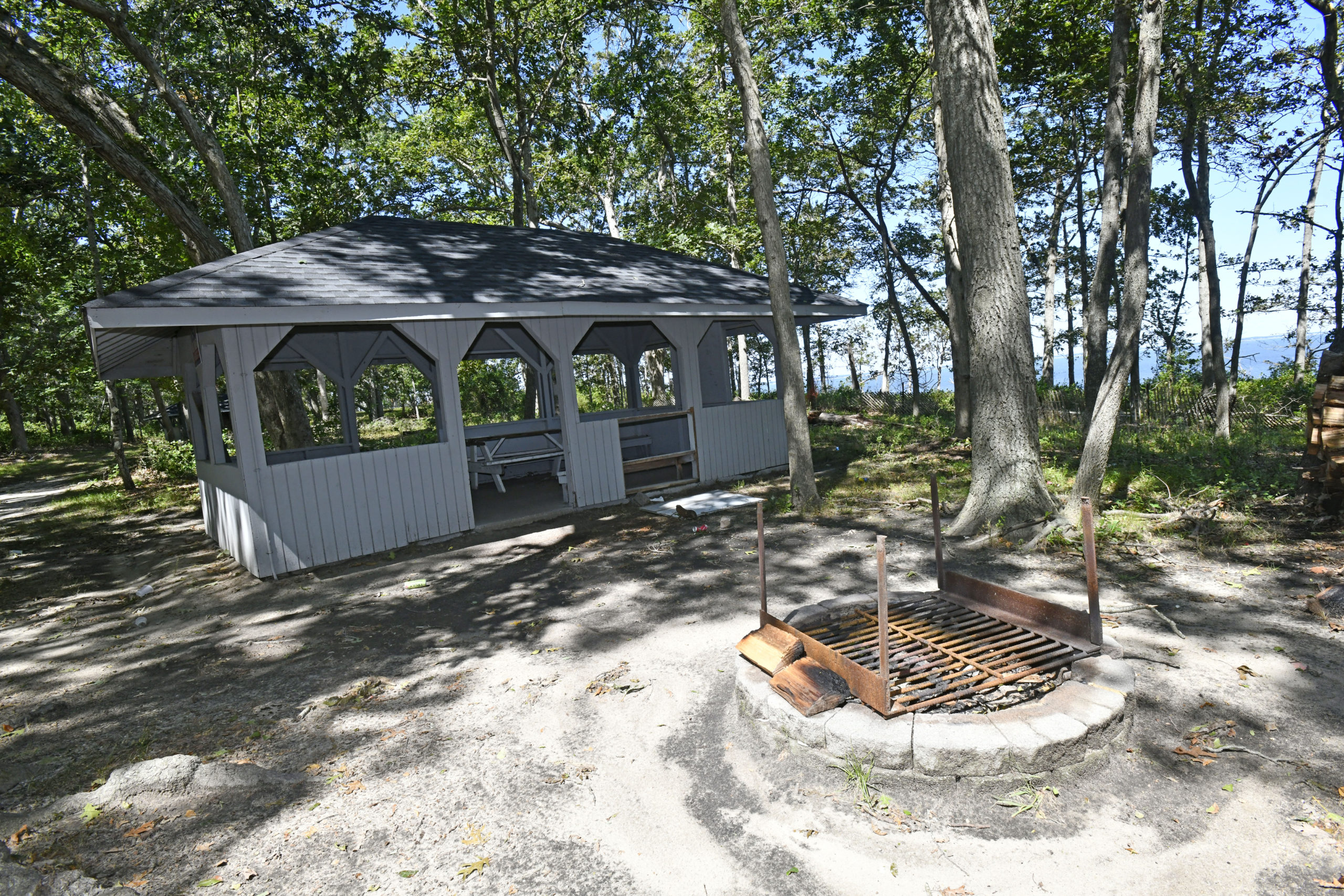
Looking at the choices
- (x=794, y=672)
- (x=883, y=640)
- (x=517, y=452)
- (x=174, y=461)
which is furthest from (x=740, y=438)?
(x=174, y=461)

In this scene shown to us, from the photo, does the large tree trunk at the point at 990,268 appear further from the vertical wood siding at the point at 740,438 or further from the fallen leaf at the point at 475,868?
the fallen leaf at the point at 475,868

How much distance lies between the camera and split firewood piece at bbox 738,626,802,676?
3.66 metres

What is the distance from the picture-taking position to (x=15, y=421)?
26312 millimetres

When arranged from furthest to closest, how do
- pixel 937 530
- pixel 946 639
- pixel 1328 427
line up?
pixel 1328 427 < pixel 937 530 < pixel 946 639

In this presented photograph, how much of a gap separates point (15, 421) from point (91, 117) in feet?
81.7

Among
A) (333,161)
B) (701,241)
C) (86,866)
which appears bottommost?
(86,866)

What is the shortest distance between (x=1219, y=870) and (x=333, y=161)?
24.0 metres

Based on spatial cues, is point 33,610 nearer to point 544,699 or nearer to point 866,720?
point 544,699

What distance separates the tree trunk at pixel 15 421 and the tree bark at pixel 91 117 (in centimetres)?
2236

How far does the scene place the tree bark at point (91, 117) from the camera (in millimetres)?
8547

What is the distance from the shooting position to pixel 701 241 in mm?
20281

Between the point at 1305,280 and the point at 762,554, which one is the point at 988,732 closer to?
the point at 762,554

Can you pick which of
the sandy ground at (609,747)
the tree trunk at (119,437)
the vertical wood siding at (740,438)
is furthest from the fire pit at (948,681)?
the tree trunk at (119,437)

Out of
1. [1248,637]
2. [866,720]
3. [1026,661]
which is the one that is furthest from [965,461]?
[866,720]
